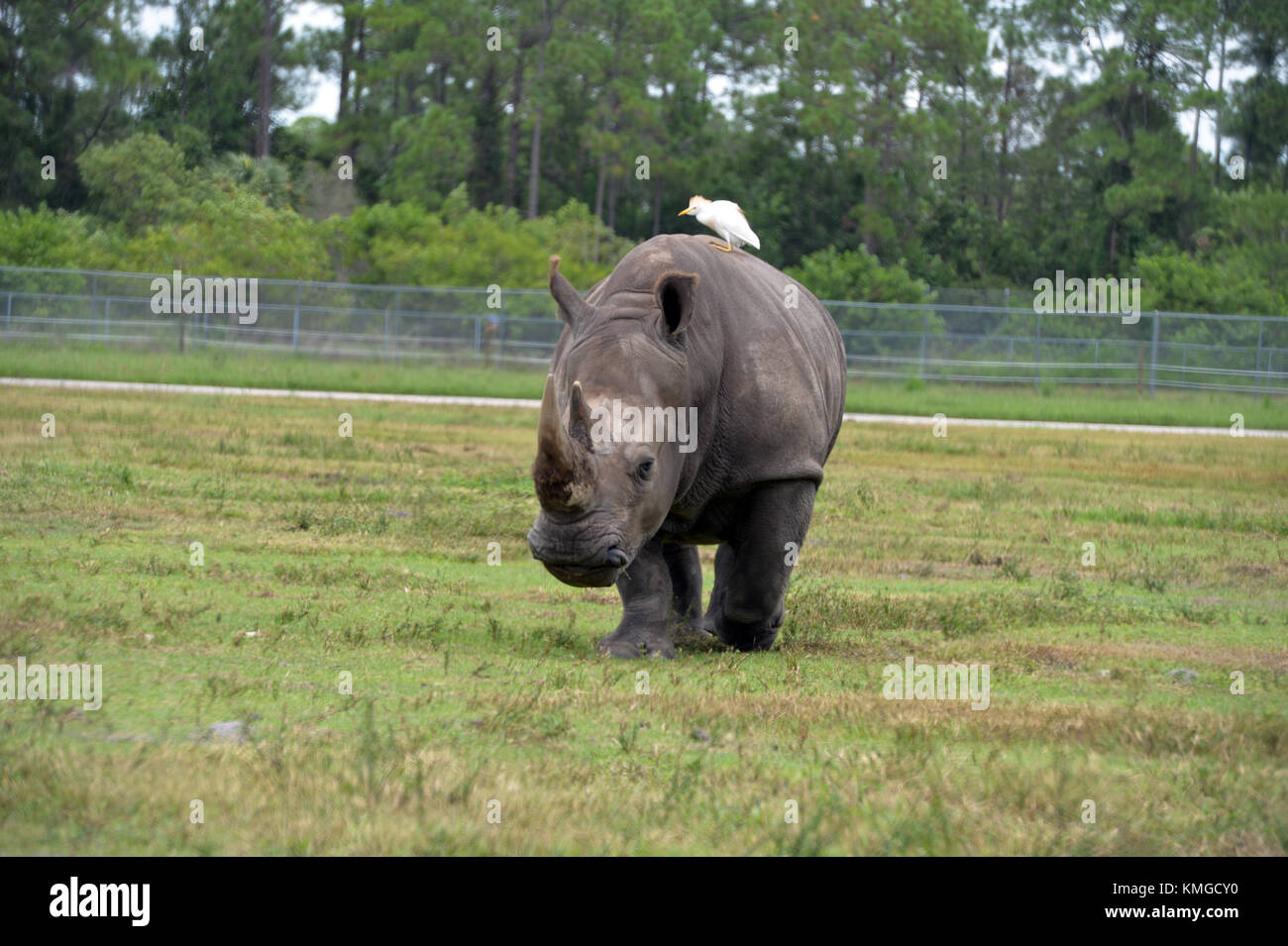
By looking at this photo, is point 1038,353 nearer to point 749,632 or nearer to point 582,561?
point 749,632

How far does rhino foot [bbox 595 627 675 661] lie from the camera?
8.66 meters

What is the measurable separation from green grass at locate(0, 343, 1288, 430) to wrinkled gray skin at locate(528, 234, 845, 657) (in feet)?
74.7

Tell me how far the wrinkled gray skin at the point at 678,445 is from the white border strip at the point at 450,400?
A: 19679 mm

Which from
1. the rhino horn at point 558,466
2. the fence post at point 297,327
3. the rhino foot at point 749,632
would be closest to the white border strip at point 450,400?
the fence post at point 297,327

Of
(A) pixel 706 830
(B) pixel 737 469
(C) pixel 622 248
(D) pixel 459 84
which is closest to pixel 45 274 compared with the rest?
(C) pixel 622 248

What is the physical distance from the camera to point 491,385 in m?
34.2

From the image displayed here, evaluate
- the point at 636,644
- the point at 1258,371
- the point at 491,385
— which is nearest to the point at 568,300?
the point at 636,644

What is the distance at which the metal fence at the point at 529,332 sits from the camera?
38.3 metres

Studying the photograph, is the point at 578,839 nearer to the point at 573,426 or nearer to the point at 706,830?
the point at 706,830

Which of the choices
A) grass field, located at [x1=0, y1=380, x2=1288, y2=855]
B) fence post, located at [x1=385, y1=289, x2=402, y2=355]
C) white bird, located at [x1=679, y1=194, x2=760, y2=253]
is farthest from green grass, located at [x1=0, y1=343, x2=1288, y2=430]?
white bird, located at [x1=679, y1=194, x2=760, y2=253]

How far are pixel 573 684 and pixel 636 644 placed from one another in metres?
1.29

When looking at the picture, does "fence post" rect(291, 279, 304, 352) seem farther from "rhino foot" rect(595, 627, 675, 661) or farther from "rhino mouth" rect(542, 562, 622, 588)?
"rhino mouth" rect(542, 562, 622, 588)

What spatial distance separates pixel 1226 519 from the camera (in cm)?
1617
